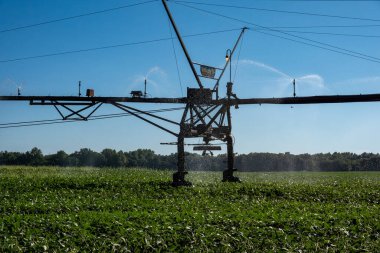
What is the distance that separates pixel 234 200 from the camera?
77.7ft

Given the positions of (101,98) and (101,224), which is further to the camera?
(101,98)

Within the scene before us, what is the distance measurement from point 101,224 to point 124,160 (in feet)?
416

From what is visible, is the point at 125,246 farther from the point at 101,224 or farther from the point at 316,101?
the point at 316,101

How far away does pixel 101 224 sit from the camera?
568 inches

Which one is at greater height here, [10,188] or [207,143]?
[207,143]

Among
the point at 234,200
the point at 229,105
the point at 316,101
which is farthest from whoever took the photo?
the point at 229,105

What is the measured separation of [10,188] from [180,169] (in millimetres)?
10922

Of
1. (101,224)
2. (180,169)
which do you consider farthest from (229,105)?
(101,224)

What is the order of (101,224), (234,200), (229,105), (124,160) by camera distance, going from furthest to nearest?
(124,160) < (229,105) < (234,200) < (101,224)

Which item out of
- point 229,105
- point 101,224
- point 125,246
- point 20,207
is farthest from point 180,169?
point 125,246

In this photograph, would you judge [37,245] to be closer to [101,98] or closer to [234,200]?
[234,200]

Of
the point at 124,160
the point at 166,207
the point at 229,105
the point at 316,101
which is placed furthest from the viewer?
the point at 124,160

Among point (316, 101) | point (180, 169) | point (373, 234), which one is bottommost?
point (373, 234)

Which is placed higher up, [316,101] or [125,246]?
A: [316,101]
